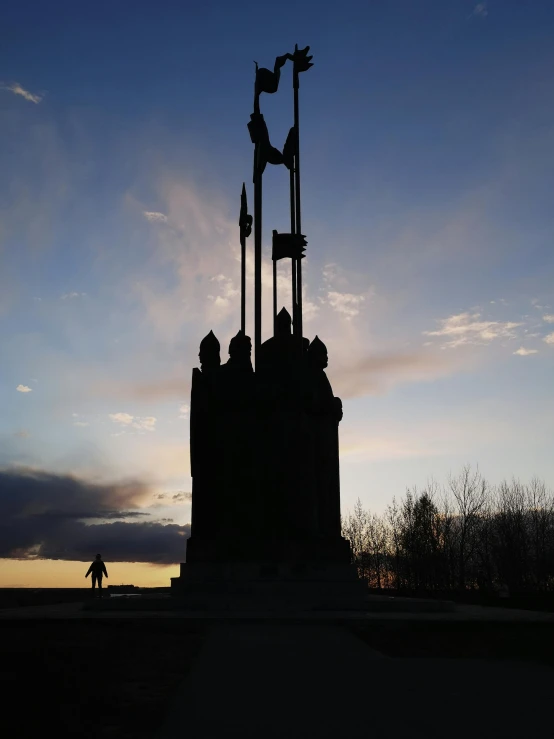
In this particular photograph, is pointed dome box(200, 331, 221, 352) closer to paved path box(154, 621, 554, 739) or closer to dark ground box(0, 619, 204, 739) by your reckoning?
dark ground box(0, 619, 204, 739)

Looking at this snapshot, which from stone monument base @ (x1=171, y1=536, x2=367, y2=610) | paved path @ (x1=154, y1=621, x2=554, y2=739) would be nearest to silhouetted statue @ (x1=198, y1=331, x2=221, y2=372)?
stone monument base @ (x1=171, y1=536, x2=367, y2=610)

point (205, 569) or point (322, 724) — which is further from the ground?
point (205, 569)

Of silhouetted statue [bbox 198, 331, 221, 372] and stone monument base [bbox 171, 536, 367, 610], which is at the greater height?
silhouetted statue [bbox 198, 331, 221, 372]

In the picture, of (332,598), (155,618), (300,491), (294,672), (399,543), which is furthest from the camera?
(399,543)

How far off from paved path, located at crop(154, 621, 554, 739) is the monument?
7.06 metres

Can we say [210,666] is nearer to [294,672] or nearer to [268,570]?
[294,672]

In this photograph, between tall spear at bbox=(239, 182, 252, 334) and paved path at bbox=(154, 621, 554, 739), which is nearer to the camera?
paved path at bbox=(154, 621, 554, 739)

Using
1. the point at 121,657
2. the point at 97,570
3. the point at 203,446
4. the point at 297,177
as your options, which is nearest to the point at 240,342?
the point at 203,446

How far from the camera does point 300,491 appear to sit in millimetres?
18094

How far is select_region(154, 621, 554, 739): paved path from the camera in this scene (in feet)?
19.0

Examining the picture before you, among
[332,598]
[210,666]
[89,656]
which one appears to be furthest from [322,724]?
[332,598]

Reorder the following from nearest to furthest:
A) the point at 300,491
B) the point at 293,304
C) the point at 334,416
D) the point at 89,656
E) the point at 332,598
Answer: the point at 89,656 → the point at 332,598 → the point at 300,491 → the point at 334,416 → the point at 293,304

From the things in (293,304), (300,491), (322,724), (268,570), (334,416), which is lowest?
(322,724)

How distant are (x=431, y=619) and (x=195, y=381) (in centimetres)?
908
